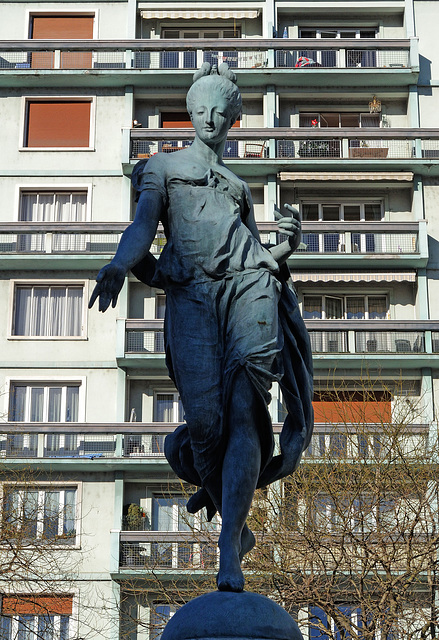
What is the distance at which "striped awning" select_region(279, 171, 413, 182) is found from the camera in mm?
42469

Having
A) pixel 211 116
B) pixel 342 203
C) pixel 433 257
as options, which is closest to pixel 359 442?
pixel 433 257

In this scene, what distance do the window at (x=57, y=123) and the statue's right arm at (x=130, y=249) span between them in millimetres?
38374

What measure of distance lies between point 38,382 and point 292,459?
116 feet

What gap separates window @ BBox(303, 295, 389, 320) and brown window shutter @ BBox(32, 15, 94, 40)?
13850 mm

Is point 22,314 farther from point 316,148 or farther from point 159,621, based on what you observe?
point 159,621

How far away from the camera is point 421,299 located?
4166cm

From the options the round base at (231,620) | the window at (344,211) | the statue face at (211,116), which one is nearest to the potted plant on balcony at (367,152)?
the window at (344,211)

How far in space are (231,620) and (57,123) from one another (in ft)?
133

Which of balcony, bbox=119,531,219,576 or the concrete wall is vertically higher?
the concrete wall

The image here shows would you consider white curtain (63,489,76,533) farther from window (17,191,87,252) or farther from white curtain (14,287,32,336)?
window (17,191,87,252)

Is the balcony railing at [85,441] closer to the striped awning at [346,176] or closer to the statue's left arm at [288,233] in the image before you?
the striped awning at [346,176]

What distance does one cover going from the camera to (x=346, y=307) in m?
42.7

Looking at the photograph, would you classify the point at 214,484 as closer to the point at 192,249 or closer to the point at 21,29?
the point at 192,249

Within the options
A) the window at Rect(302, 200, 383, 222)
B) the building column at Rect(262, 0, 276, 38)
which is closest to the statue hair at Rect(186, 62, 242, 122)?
the window at Rect(302, 200, 383, 222)
